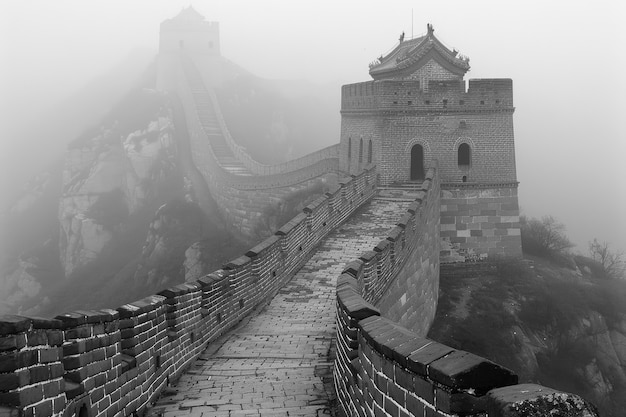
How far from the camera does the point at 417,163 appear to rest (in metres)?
25.4

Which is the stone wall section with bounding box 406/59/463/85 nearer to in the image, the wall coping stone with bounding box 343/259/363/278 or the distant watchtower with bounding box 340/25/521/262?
the distant watchtower with bounding box 340/25/521/262

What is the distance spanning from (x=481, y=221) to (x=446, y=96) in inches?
160

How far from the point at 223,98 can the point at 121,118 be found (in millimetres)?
8800

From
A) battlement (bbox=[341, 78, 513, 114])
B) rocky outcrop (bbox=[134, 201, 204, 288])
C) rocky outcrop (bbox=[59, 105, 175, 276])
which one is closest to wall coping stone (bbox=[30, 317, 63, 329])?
battlement (bbox=[341, 78, 513, 114])

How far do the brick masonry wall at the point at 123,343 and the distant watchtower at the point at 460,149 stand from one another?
11.7 m

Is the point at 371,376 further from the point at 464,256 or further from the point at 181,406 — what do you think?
the point at 464,256

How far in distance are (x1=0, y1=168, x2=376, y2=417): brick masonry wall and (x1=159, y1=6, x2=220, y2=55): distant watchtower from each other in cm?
5382

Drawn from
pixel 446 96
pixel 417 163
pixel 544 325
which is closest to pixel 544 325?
pixel 544 325

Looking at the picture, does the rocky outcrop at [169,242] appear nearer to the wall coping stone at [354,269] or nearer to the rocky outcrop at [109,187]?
the rocky outcrop at [109,187]

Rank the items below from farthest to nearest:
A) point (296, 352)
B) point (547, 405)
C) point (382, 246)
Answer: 1. point (382, 246)
2. point (296, 352)
3. point (547, 405)

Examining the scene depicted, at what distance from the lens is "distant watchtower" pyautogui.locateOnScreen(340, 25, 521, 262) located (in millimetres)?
24594

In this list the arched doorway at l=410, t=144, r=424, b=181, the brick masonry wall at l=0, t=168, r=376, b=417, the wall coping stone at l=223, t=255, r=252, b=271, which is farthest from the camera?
the arched doorway at l=410, t=144, r=424, b=181

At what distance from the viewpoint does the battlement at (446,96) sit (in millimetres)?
24766

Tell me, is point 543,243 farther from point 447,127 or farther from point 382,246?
point 382,246
